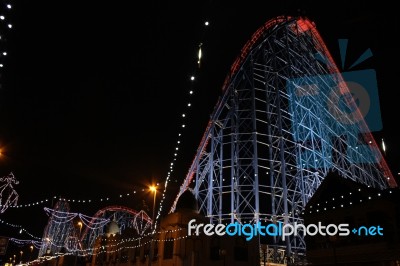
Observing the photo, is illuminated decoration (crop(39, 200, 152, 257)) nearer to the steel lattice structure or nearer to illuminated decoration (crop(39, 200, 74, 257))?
illuminated decoration (crop(39, 200, 74, 257))

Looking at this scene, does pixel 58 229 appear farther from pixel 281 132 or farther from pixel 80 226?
pixel 281 132

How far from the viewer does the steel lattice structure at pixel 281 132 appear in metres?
22.7

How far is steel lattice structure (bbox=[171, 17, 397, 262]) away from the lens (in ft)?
74.4

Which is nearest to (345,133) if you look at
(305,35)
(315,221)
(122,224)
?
(305,35)

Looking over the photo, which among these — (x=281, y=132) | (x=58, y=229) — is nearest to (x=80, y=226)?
(x=58, y=229)

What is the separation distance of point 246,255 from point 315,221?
5212mm

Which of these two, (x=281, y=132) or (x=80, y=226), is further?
(x=80, y=226)

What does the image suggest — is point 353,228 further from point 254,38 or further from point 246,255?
point 254,38

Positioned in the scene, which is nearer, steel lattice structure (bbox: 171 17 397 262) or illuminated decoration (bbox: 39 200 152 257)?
steel lattice structure (bbox: 171 17 397 262)

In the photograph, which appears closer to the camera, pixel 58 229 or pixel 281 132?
pixel 281 132

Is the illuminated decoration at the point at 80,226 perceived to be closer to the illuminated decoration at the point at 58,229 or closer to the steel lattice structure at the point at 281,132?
the illuminated decoration at the point at 58,229

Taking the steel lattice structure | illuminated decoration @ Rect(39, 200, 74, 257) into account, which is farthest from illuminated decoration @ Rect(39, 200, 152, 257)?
the steel lattice structure

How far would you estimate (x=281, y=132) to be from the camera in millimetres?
23844

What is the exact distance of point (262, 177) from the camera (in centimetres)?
3297
